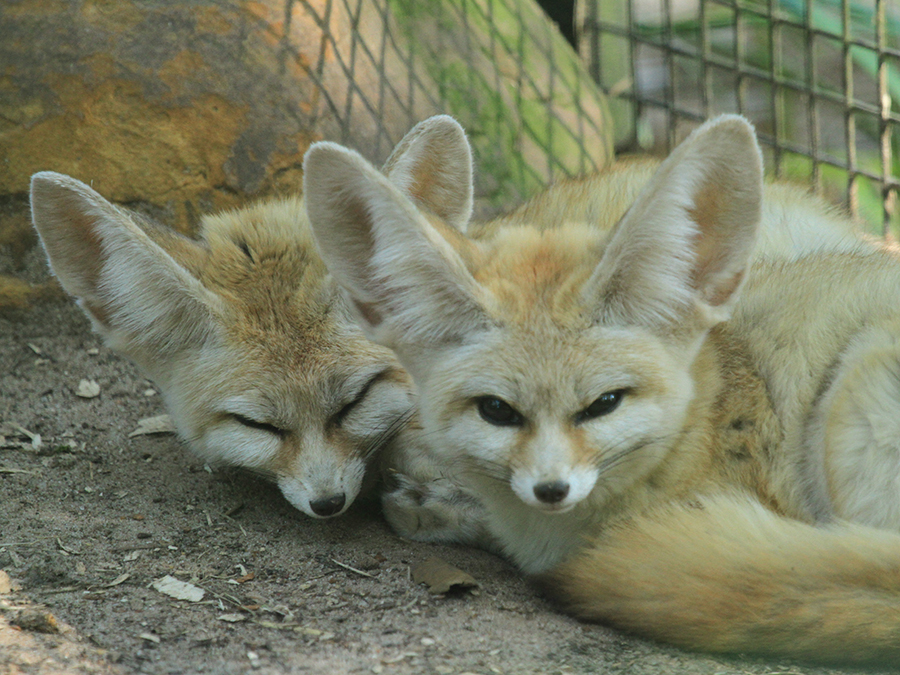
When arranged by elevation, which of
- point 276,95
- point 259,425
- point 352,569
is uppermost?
point 276,95

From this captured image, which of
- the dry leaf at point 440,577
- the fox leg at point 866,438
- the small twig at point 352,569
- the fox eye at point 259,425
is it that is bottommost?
the small twig at point 352,569

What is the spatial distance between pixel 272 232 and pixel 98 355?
1.36 meters

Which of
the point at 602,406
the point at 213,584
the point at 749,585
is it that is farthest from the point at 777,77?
the point at 213,584

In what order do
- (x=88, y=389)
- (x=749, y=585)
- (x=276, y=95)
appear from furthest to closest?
(x=276, y=95)
(x=88, y=389)
(x=749, y=585)

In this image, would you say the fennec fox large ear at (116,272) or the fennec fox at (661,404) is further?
the fennec fox large ear at (116,272)

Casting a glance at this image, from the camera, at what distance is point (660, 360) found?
2.43m

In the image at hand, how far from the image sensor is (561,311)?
2.39 m

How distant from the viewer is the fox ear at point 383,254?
7.57 ft

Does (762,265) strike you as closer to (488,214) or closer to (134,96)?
(488,214)

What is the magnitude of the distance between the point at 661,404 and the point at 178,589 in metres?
1.38

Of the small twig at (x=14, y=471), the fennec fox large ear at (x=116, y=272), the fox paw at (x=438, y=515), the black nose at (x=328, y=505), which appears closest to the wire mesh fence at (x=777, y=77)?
the fox paw at (x=438, y=515)

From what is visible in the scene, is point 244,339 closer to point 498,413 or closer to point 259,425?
point 259,425

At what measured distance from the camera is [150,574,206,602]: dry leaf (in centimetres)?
256

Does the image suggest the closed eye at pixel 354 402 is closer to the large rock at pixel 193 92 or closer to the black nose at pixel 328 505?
the black nose at pixel 328 505
